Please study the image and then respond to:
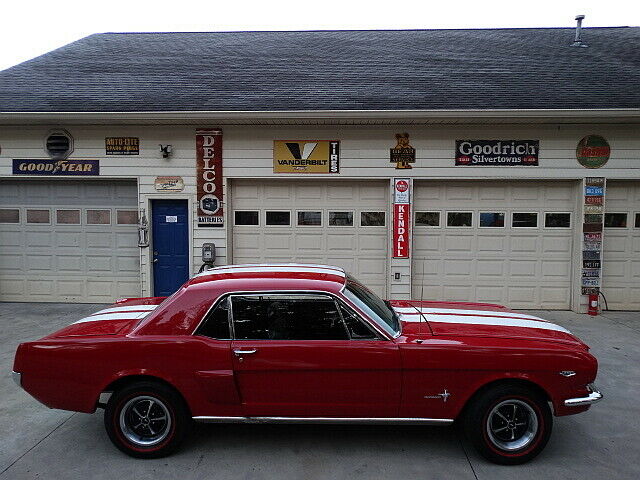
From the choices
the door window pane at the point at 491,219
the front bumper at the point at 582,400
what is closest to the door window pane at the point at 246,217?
the door window pane at the point at 491,219

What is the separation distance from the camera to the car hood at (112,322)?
140 inches

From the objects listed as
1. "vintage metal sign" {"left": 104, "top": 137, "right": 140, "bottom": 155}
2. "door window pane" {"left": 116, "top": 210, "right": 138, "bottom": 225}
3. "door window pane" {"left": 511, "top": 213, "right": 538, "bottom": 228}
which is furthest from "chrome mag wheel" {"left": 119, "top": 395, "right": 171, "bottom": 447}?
"door window pane" {"left": 511, "top": 213, "right": 538, "bottom": 228}

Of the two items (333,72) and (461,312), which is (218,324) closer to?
(461,312)

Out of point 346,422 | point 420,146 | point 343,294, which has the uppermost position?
point 420,146

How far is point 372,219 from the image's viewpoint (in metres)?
8.47

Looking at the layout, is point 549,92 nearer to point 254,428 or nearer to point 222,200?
point 222,200

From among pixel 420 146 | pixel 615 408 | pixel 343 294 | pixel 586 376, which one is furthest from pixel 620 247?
pixel 343 294

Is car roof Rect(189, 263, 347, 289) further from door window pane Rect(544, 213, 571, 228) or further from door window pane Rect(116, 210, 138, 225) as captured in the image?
door window pane Rect(544, 213, 571, 228)

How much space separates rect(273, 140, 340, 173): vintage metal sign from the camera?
8219 millimetres

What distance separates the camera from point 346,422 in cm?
332

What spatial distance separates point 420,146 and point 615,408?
5263 mm

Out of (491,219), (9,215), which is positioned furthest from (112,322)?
(491,219)

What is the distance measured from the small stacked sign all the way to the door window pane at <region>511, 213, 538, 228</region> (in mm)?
821

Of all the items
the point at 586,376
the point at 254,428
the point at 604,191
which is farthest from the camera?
the point at 604,191
